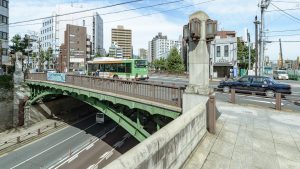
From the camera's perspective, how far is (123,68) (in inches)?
1241

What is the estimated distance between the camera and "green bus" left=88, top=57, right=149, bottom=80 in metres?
30.6

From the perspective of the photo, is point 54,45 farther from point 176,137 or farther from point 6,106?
point 176,137

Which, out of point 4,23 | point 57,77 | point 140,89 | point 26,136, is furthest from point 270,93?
point 4,23

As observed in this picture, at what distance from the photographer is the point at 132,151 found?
160 inches

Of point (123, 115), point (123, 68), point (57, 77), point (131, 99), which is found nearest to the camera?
point (131, 99)

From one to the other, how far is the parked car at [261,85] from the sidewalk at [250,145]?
893 centimetres

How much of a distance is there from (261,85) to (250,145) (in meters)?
14.5

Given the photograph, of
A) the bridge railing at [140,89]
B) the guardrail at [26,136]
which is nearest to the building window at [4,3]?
the guardrail at [26,136]

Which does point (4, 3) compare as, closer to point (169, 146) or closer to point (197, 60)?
point (197, 60)

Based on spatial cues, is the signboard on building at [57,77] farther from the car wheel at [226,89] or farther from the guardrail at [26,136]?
the car wheel at [226,89]

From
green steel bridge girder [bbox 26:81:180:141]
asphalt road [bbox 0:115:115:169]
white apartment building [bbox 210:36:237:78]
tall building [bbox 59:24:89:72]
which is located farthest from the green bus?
tall building [bbox 59:24:89:72]

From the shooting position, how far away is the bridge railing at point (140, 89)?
11.0 m

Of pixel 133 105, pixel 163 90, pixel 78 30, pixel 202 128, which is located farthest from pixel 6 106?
pixel 78 30

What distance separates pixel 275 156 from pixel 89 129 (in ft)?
103
